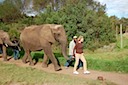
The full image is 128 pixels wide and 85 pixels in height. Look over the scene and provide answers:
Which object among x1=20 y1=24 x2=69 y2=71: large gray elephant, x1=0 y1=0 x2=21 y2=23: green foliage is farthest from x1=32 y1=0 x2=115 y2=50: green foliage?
x1=0 y1=0 x2=21 y2=23: green foliage

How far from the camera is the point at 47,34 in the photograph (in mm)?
14820

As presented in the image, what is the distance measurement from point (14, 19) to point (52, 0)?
909 centimetres

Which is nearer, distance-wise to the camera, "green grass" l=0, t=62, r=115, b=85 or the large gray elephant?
"green grass" l=0, t=62, r=115, b=85

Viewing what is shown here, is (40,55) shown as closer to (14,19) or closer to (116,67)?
(116,67)

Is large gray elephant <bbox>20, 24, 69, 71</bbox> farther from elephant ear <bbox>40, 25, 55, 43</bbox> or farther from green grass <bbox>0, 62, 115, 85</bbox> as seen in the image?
green grass <bbox>0, 62, 115, 85</bbox>

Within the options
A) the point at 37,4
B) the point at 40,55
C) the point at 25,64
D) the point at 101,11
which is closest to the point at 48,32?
the point at 25,64

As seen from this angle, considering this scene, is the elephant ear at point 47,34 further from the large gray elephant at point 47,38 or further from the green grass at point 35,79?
the green grass at point 35,79

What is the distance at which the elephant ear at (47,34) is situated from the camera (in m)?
14.7

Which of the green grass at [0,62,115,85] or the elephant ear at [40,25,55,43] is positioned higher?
the elephant ear at [40,25,55,43]

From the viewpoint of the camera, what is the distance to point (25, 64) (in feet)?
56.4

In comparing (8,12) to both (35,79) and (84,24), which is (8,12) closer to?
(84,24)

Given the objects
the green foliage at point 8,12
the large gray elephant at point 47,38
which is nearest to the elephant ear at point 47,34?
the large gray elephant at point 47,38

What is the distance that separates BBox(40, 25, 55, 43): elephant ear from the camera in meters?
14.7

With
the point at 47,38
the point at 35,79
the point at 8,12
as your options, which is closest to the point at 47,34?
the point at 47,38
